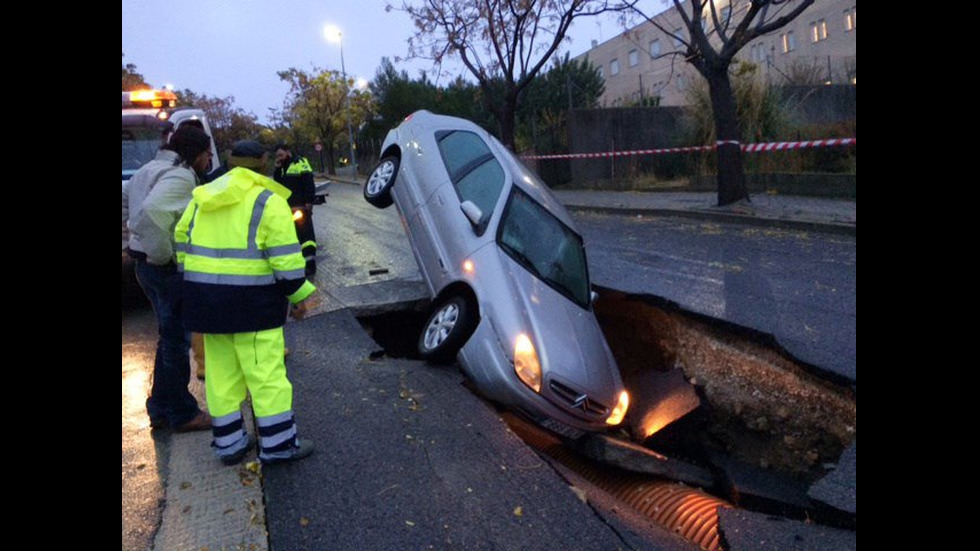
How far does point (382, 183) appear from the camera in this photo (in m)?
7.41

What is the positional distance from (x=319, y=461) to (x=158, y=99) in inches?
333

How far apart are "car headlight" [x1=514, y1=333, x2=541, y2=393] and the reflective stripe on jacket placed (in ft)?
5.25

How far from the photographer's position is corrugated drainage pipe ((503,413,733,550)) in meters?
4.03

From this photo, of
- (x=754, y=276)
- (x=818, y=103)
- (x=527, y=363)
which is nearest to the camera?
(x=527, y=363)

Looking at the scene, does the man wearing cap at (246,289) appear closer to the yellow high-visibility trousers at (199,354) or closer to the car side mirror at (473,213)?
the yellow high-visibility trousers at (199,354)

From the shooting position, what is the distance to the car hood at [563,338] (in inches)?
181

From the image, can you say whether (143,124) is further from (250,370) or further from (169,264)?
(250,370)

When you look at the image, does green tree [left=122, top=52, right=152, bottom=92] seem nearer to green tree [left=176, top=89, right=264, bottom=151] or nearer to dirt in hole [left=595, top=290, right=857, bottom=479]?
green tree [left=176, top=89, right=264, bottom=151]

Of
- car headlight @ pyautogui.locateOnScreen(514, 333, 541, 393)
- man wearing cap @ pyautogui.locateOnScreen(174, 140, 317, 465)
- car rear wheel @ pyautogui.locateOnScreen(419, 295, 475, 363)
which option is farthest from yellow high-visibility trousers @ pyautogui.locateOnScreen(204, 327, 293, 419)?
car rear wheel @ pyautogui.locateOnScreen(419, 295, 475, 363)

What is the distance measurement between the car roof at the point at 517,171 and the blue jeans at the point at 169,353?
110 inches

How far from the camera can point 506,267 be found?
5.06 meters

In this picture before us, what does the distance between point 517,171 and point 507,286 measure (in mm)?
1569

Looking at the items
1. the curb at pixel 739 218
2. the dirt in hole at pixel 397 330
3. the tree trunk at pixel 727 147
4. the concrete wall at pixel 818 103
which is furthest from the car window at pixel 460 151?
the concrete wall at pixel 818 103

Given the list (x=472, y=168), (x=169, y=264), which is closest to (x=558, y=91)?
(x=472, y=168)
